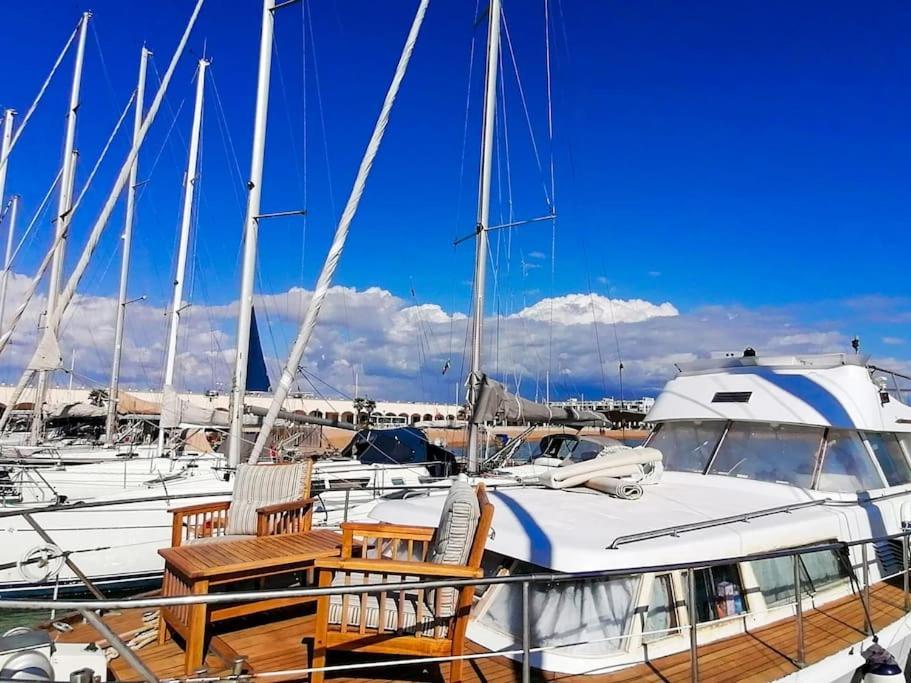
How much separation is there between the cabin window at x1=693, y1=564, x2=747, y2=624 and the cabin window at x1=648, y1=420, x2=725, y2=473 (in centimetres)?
266

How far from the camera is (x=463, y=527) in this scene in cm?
414

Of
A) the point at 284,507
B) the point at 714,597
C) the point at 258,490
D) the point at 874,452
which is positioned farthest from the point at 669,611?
the point at 874,452

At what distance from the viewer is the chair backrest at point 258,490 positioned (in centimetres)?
640

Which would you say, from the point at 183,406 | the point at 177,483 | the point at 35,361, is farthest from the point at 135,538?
the point at 183,406

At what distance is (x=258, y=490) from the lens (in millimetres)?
6457

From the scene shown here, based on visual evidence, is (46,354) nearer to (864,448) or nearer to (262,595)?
(262,595)

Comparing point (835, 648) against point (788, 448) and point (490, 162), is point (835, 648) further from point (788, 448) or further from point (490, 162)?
point (490, 162)

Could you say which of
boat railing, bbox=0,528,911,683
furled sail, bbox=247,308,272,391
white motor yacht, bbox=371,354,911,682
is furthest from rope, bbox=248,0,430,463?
furled sail, bbox=247,308,272,391

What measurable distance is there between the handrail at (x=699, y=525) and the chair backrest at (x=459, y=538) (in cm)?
105

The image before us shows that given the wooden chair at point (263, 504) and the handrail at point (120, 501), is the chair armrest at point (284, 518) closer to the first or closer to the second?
the wooden chair at point (263, 504)

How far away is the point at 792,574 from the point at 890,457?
3.16 m

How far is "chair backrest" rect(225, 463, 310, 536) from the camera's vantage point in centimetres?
640

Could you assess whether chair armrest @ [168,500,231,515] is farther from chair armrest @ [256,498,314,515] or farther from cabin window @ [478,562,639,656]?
cabin window @ [478,562,639,656]

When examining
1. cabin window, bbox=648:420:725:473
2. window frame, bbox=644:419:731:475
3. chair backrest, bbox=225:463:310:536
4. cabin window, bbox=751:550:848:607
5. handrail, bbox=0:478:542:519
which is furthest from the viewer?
cabin window, bbox=648:420:725:473
